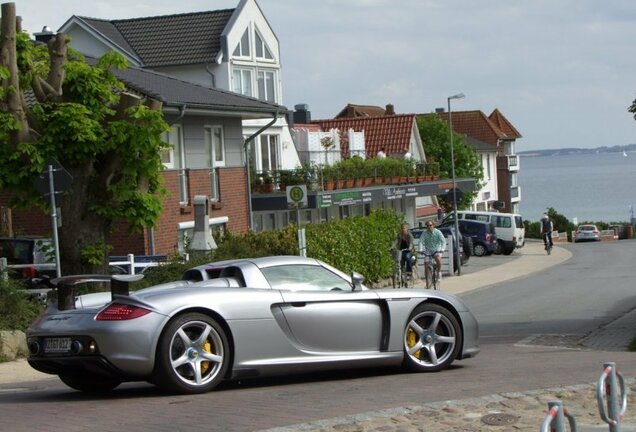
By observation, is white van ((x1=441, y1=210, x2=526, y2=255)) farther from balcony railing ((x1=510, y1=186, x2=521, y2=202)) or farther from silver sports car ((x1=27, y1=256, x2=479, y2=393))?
silver sports car ((x1=27, y1=256, x2=479, y2=393))

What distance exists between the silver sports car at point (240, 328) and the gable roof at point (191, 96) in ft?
67.9

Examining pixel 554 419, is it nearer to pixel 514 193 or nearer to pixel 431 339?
pixel 431 339

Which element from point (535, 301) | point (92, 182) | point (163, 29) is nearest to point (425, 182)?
point (163, 29)

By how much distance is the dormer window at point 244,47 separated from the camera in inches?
1831

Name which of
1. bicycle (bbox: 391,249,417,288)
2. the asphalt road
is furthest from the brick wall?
the asphalt road

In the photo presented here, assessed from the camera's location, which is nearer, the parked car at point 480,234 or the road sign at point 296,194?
the road sign at point 296,194

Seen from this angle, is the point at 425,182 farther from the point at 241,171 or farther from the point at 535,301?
the point at 535,301

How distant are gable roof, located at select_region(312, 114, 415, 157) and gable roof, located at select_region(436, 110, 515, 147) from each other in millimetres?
28553

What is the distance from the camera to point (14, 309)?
17.9 meters

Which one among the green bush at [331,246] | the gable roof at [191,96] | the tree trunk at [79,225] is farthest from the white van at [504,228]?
the tree trunk at [79,225]

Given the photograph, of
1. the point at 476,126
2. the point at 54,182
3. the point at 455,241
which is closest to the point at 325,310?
the point at 54,182

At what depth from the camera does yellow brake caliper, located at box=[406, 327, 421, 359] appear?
1204 cm

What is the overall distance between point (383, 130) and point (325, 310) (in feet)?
204

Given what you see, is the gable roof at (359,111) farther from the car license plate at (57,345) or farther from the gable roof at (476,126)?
the car license plate at (57,345)
